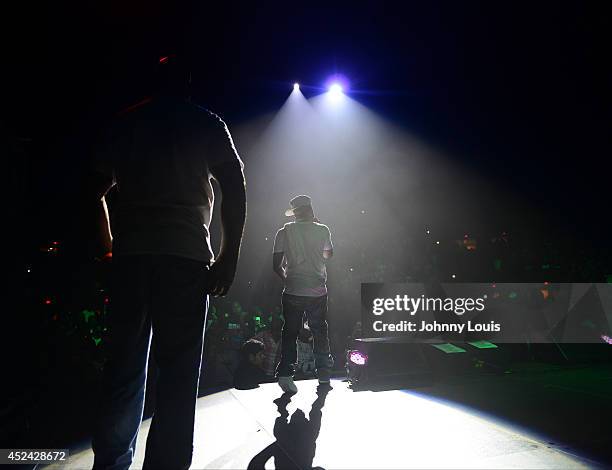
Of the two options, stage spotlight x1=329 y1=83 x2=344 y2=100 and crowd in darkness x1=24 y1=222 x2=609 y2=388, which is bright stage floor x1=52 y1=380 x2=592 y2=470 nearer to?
crowd in darkness x1=24 y1=222 x2=609 y2=388

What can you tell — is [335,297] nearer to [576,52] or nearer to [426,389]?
[426,389]

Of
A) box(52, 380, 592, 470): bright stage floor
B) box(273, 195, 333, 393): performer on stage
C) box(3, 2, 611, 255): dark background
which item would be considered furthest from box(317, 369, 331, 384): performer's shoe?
box(3, 2, 611, 255): dark background

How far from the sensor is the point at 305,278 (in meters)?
3.29

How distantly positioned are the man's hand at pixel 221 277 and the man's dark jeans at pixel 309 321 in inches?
75.0

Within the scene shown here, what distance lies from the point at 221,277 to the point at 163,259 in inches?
9.2

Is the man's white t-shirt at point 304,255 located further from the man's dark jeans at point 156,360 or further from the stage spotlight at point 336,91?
the stage spotlight at point 336,91

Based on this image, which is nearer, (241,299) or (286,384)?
(286,384)

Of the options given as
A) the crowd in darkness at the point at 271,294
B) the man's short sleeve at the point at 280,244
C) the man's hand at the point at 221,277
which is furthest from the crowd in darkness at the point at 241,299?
the man's short sleeve at the point at 280,244

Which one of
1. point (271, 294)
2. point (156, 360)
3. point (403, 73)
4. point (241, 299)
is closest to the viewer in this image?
point (156, 360)

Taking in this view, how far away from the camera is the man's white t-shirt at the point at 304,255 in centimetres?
330

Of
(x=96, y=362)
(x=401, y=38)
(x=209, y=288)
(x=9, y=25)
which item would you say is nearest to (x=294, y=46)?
(x=401, y=38)

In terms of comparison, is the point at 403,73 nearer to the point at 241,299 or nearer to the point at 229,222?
the point at 241,299

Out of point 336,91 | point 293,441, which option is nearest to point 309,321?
point 293,441

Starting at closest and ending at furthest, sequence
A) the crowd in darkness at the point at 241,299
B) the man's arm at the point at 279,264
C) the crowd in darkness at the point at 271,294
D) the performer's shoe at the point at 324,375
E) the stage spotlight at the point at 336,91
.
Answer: the crowd in darkness at the point at 241,299
the crowd in darkness at the point at 271,294
the performer's shoe at the point at 324,375
the man's arm at the point at 279,264
the stage spotlight at the point at 336,91
